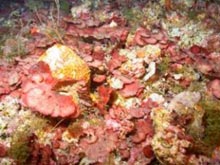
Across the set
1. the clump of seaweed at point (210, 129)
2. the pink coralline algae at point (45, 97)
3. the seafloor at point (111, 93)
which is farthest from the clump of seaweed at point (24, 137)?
the clump of seaweed at point (210, 129)

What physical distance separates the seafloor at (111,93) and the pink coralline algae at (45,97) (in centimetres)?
2


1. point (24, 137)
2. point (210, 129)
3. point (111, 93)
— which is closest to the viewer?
point (24, 137)

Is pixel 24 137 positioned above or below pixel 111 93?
below

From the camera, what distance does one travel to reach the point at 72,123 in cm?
557

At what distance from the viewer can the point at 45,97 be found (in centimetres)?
541

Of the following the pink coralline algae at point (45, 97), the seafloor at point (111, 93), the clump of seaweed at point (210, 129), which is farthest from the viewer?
the pink coralline algae at point (45, 97)

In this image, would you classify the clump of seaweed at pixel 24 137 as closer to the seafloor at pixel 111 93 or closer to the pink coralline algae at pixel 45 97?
the seafloor at pixel 111 93

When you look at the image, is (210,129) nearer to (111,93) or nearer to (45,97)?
(111,93)

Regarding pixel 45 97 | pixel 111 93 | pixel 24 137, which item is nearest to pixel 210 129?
pixel 111 93

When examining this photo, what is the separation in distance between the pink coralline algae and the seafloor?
16 mm

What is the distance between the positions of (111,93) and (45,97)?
1.12 meters

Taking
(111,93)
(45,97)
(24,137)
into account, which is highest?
(45,97)

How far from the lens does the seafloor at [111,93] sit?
5211 mm

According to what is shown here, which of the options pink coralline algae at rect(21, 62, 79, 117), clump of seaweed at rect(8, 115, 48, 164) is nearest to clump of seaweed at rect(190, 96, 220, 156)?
pink coralline algae at rect(21, 62, 79, 117)
